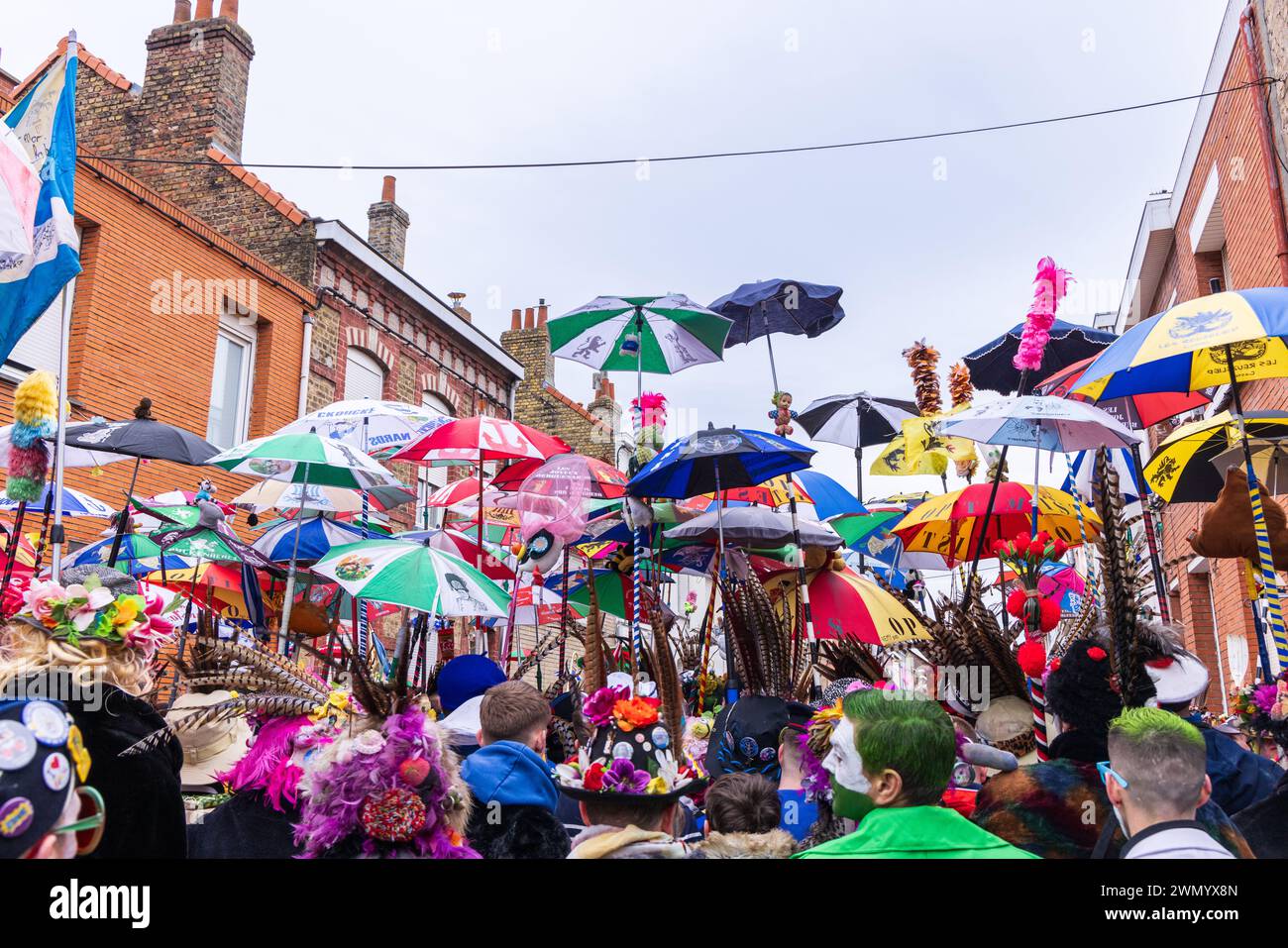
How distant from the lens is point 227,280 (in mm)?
14398

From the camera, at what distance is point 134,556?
334 inches

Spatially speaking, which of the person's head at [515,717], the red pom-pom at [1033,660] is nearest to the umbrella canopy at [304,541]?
the person's head at [515,717]

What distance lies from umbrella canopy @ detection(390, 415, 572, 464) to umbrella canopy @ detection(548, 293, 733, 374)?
68 centimetres

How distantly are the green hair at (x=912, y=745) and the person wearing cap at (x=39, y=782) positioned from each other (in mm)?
1695

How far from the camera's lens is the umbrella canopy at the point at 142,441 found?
6.98 metres

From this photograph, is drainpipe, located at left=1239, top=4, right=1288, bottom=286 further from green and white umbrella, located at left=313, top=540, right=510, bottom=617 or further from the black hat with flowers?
the black hat with flowers

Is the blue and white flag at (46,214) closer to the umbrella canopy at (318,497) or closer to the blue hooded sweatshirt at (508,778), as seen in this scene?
the blue hooded sweatshirt at (508,778)

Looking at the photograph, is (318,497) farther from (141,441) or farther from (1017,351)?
(1017,351)

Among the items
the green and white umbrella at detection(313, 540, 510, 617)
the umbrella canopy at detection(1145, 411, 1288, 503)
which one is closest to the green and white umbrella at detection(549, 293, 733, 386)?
the green and white umbrella at detection(313, 540, 510, 617)

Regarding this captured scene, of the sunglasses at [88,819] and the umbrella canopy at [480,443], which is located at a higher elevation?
the umbrella canopy at [480,443]

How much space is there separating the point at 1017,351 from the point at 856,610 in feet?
8.73

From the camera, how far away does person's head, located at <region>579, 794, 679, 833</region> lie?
3.48 metres

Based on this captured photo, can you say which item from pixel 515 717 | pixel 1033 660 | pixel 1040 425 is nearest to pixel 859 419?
pixel 1040 425
